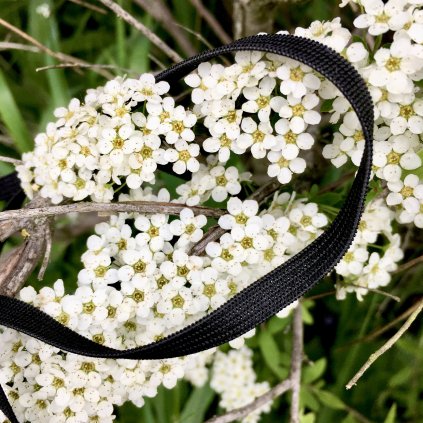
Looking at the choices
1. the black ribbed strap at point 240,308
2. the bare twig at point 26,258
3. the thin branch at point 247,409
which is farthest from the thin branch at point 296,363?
the bare twig at point 26,258

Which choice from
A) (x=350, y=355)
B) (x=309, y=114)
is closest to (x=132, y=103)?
(x=309, y=114)

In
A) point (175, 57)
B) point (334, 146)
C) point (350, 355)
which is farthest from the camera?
point (350, 355)

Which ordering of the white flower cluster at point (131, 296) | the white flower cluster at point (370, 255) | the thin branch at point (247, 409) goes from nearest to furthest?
the white flower cluster at point (131, 296) → the white flower cluster at point (370, 255) → the thin branch at point (247, 409)

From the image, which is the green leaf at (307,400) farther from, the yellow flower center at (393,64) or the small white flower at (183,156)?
the yellow flower center at (393,64)

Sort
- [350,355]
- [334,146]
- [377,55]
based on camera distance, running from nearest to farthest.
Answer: [377,55], [334,146], [350,355]

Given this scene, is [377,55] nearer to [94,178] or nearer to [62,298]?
[94,178]

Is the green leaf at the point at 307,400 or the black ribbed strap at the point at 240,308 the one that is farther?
the green leaf at the point at 307,400
